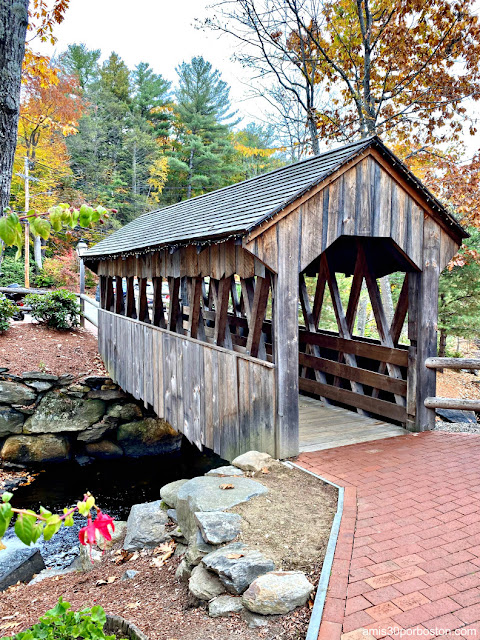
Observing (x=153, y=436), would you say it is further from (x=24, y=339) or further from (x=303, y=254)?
(x=303, y=254)

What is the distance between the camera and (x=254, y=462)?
16.2 ft

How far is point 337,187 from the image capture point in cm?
546

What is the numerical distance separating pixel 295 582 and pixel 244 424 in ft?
8.95

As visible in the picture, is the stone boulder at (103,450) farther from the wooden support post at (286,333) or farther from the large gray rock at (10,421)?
the wooden support post at (286,333)

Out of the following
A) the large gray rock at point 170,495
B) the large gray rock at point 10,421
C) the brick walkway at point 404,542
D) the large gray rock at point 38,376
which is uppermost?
the brick walkway at point 404,542

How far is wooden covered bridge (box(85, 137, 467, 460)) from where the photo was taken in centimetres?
520

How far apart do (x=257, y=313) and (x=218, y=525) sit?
2493mm

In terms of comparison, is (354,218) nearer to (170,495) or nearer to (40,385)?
(170,495)

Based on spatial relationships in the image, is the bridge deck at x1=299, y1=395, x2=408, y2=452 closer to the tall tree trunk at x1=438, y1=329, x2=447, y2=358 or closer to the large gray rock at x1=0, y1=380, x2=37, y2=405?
the large gray rock at x1=0, y1=380, x2=37, y2=405

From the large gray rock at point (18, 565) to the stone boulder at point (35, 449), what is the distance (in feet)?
14.6

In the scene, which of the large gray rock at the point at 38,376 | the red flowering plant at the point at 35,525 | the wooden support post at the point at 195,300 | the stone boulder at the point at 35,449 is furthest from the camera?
the large gray rock at the point at 38,376

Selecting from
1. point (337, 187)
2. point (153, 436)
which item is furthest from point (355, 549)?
point (153, 436)

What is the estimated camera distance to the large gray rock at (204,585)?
3240 mm

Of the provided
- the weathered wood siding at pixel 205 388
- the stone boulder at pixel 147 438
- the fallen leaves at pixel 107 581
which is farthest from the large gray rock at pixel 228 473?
the stone boulder at pixel 147 438
